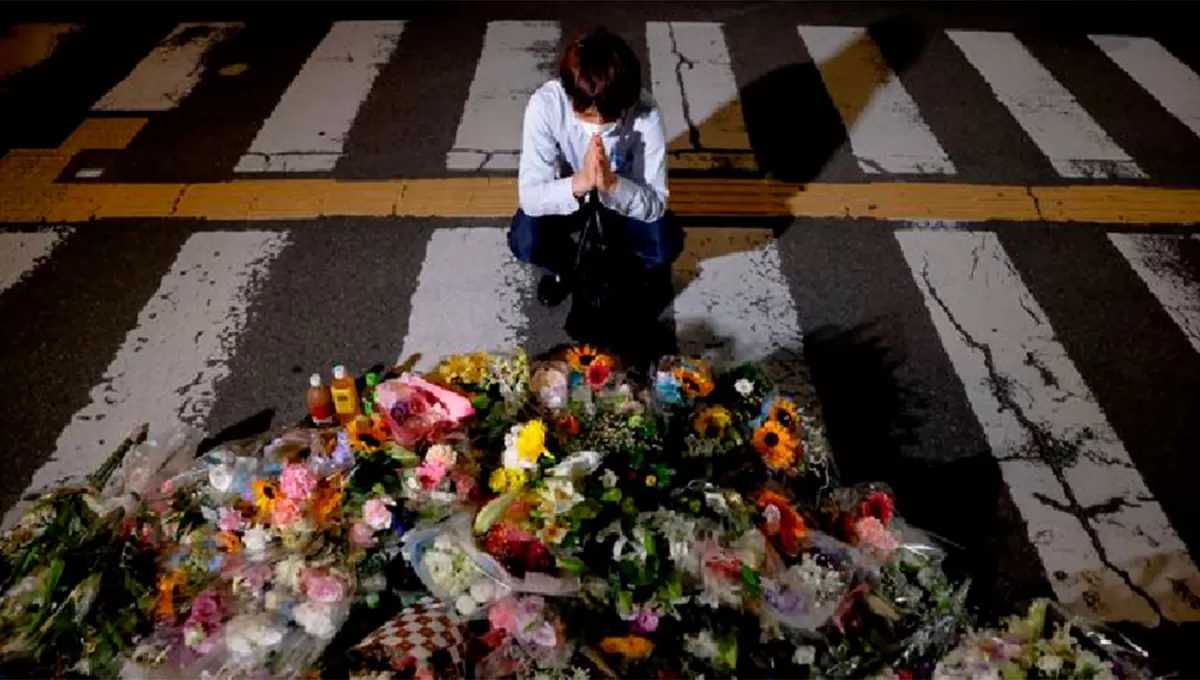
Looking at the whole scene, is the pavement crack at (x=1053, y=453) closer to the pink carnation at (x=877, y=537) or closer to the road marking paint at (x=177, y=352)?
the pink carnation at (x=877, y=537)

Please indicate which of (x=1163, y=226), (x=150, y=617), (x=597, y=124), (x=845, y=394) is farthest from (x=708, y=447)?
(x=1163, y=226)

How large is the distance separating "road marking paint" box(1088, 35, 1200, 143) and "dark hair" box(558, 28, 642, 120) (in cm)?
391

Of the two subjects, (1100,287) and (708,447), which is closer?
(708,447)

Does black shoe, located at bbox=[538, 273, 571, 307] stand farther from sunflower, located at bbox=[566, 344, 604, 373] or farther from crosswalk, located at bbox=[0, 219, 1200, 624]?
sunflower, located at bbox=[566, 344, 604, 373]

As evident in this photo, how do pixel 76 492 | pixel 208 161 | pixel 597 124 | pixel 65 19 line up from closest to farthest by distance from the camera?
pixel 76 492, pixel 597 124, pixel 208 161, pixel 65 19

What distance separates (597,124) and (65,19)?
500cm

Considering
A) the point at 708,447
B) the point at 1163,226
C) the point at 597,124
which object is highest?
the point at 597,124

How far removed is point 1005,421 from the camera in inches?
149

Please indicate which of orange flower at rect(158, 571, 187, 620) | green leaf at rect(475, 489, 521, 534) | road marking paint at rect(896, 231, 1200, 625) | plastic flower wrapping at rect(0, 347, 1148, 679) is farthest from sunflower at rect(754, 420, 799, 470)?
orange flower at rect(158, 571, 187, 620)

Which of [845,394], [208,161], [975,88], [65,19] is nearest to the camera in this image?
[845,394]

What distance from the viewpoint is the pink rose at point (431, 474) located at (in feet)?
9.68

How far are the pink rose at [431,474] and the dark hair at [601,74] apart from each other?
1.37 metres

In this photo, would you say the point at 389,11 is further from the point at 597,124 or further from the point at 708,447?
the point at 708,447

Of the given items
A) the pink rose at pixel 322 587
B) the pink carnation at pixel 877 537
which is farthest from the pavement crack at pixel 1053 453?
the pink rose at pixel 322 587
